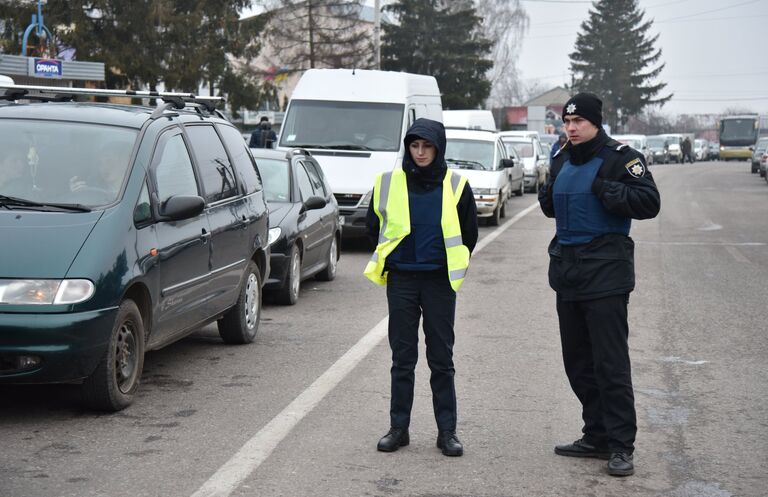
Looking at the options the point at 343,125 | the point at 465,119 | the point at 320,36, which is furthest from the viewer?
the point at 320,36

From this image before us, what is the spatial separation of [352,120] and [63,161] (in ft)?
36.2

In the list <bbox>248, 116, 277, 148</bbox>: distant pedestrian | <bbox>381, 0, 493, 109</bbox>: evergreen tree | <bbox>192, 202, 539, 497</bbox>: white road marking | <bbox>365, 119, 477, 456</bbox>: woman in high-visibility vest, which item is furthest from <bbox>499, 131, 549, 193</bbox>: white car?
<bbox>365, 119, 477, 456</bbox>: woman in high-visibility vest

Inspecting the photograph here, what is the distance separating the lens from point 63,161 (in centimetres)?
718

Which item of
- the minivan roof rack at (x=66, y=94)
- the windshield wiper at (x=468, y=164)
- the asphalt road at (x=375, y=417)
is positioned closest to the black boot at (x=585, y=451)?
the asphalt road at (x=375, y=417)

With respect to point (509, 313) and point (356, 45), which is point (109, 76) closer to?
point (356, 45)

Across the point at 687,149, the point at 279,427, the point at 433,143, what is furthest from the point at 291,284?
the point at 687,149

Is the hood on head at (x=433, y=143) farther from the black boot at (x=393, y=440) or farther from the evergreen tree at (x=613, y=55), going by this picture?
the evergreen tree at (x=613, y=55)

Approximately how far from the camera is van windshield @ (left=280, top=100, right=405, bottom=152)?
695 inches

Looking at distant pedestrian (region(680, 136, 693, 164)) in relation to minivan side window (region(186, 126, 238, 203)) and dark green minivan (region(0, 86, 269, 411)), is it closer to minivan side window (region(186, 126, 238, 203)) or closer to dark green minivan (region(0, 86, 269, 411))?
minivan side window (region(186, 126, 238, 203))

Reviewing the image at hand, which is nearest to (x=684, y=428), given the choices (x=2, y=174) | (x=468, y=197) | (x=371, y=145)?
(x=468, y=197)

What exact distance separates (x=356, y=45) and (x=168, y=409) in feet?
159

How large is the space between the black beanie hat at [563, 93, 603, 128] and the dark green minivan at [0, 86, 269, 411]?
2.63 m

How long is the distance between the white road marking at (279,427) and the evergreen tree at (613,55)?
297 feet

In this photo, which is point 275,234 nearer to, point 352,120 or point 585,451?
point 585,451
